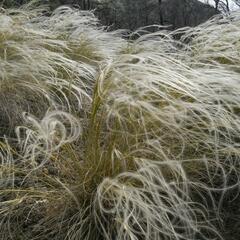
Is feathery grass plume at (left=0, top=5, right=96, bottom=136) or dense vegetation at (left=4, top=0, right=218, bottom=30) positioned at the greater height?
feathery grass plume at (left=0, top=5, right=96, bottom=136)

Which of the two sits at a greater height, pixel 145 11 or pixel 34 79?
pixel 34 79

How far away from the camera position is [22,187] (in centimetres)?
240

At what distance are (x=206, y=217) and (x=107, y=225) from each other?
40 centimetres

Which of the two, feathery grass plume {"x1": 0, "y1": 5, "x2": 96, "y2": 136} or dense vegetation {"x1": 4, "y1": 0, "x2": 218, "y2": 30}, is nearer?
feathery grass plume {"x1": 0, "y1": 5, "x2": 96, "y2": 136}

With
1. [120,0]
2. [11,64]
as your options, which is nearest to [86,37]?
[11,64]

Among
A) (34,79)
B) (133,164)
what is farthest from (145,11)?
(133,164)

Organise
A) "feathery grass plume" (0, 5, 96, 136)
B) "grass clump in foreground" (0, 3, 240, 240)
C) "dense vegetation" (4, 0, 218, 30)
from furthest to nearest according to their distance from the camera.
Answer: "dense vegetation" (4, 0, 218, 30) → "feathery grass plume" (0, 5, 96, 136) → "grass clump in foreground" (0, 3, 240, 240)

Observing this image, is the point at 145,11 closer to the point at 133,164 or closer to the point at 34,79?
the point at 34,79

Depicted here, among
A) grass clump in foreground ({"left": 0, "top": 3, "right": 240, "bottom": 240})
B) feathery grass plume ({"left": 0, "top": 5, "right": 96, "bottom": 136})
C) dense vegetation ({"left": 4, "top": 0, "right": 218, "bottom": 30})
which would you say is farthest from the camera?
dense vegetation ({"left": 4, "top": 0, "right": 218, "bottom": 30})

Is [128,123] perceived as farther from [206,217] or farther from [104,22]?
[104,22]

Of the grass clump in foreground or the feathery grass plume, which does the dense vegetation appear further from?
the grass clump in foreground

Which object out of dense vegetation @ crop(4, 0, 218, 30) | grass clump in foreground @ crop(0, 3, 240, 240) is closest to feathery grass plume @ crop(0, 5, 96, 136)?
grass clump in foreground @ crop(0, 3, 240, 240)

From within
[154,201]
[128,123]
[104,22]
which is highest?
[128,123]

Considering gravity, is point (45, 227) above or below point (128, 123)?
below
